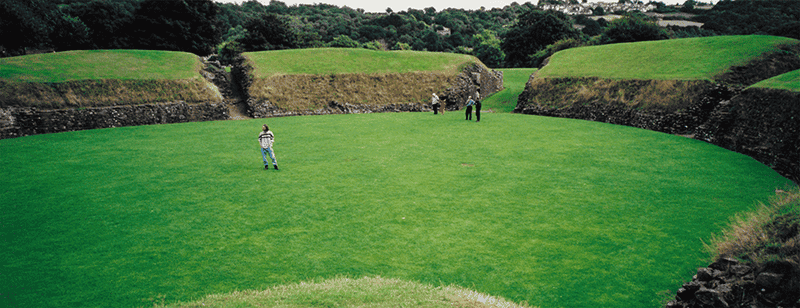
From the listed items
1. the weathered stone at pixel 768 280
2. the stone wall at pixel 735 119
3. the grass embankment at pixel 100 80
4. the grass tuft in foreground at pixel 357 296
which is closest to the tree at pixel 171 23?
the grass embankment at pixel 100 80

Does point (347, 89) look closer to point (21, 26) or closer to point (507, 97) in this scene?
point (507, 97)

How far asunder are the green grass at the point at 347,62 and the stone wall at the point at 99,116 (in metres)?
5.73

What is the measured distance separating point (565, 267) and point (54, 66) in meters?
33.5

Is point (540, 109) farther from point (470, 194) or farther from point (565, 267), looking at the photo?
point (565, 267)

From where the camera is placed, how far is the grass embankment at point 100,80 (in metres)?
23.2

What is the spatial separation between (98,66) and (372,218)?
28.6 m

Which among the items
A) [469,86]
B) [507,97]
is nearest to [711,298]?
[469,86]

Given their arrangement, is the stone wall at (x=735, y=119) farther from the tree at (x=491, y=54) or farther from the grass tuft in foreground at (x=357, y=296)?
the tree at (x=491, y=54)

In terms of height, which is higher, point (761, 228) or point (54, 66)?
point (54, 66)

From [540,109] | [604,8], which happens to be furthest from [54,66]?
[604,8]

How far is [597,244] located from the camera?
7652mm

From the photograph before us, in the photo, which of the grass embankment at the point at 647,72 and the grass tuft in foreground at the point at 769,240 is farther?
the grass embankment at the point at 647,72

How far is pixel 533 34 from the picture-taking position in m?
62.6

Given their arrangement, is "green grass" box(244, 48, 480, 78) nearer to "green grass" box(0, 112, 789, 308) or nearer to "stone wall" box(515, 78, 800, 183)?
"stone wall" box(515, 78, 800, 183)
